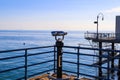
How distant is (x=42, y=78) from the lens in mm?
7086

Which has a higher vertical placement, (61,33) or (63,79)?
(61,33)

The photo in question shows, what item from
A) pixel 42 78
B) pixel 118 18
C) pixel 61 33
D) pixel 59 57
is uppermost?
pixel 118 18

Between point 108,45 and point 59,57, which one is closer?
point 59,57

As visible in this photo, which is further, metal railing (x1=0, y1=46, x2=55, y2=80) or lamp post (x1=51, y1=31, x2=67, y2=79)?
lamp post (x1=51, y1=31, x2=67, y2=79)

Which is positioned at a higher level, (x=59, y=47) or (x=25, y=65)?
(x=59, y=47)

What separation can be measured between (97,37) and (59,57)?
77.6ft

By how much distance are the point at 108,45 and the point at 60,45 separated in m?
27.8

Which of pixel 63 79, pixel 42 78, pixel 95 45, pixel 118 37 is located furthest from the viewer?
pixel 95 45

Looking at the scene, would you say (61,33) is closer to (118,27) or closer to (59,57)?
(59,57)

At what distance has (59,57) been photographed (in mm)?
6770

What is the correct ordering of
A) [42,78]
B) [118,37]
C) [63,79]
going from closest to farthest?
[63,79], [42,78], [118,37]

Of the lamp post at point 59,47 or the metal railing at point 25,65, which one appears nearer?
the metal railing at point 25,65

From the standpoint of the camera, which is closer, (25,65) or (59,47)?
(25,65)

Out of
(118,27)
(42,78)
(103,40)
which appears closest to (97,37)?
(103,40)
